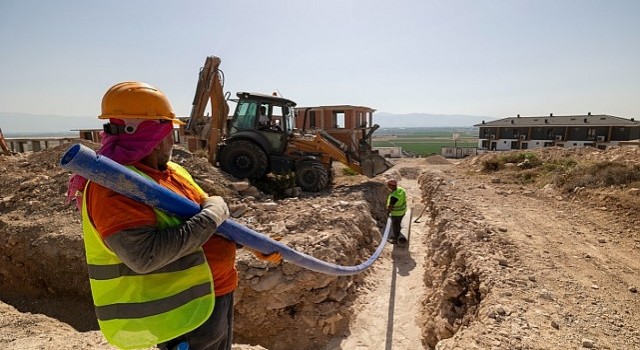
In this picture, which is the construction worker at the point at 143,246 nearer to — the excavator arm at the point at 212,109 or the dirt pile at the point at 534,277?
the dirt pile at the point at 534,277

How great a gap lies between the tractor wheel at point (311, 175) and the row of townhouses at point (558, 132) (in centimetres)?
3366

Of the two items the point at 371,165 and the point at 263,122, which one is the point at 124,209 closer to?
the point at 263,122

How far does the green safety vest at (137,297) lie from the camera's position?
145 centimetres

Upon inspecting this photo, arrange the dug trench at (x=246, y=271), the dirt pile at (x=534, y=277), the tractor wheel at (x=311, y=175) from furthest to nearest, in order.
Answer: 1. the tractor wheel at (x=311, y=175)
2. the dug trench at (x=246, y=271)
3. the dirt pile at (x=534, y=277)

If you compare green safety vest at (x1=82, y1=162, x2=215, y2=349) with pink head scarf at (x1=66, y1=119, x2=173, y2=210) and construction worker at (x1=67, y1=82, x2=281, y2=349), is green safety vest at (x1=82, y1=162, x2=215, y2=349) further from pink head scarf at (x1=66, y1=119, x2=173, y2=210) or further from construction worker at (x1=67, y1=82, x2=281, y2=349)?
pink head scarf at (x1=66, y1=119, x2=173, y2=210)

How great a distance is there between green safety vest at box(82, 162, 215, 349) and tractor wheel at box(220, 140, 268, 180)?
801 centimetres

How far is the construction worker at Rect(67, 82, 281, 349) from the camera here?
1.35 metres

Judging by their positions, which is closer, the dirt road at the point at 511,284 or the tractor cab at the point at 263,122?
the dirt road at the point at 511,284

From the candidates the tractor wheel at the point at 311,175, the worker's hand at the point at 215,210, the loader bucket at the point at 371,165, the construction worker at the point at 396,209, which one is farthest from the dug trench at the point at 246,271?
the loader bucket at the point at 371,165

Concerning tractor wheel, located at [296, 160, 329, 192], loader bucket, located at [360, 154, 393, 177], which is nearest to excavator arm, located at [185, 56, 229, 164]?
tractor wheel, located at [296, 160, 329, 192]

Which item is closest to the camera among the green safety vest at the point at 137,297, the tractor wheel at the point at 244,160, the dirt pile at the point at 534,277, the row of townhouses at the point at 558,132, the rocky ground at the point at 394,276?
the green safety vest at the point at 137,297

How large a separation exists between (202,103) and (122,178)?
9.20 meters

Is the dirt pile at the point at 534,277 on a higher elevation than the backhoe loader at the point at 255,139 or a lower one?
lower

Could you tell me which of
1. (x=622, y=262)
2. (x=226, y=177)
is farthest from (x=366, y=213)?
(x=622, y=262)
